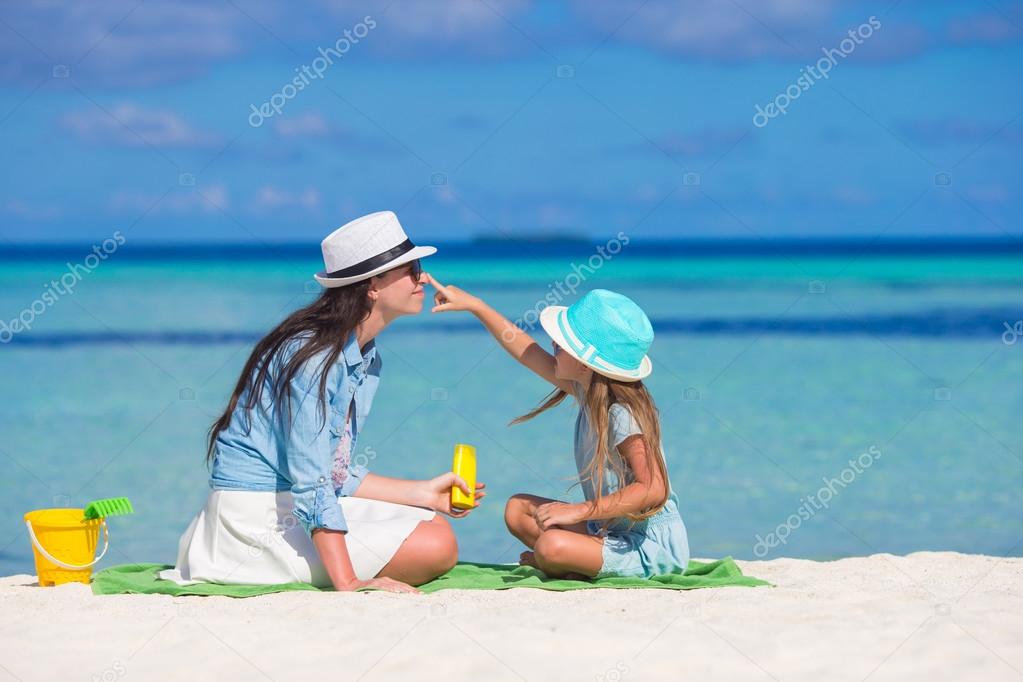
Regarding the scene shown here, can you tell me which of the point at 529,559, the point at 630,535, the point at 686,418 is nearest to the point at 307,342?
the point at 529,559

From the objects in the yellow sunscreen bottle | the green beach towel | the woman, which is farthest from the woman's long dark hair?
the yellow sunscreen bottle

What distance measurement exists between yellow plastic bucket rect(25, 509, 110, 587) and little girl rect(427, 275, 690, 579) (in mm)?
1683

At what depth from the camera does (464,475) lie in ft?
16.0

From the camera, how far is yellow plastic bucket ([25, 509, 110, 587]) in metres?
4.87

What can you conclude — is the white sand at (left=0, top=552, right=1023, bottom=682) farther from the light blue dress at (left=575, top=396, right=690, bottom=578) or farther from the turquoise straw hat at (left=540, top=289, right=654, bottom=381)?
the turquoise straw hat at (left=540, top=289, right=654, bottom=381)

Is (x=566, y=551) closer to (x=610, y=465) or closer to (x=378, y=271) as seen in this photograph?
(x=610, y=465)

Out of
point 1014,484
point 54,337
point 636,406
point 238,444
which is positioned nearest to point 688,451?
point 1014,484

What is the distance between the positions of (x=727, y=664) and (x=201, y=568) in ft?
6.65

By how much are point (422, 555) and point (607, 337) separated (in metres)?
1.10

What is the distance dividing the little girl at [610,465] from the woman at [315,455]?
1.15ft

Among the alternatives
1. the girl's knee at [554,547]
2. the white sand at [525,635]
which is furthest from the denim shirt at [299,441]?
the girl's knee at [554,547]

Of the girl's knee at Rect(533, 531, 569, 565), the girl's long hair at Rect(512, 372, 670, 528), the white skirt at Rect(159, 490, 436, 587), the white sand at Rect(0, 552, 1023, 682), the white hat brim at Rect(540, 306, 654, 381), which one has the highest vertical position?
the white hat brim at Rect(540, 306, 654, 381)

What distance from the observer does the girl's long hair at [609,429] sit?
470 centimetres

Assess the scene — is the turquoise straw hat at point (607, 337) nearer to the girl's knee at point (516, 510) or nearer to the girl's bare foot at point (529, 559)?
the girl's knee at point (516, 510)
